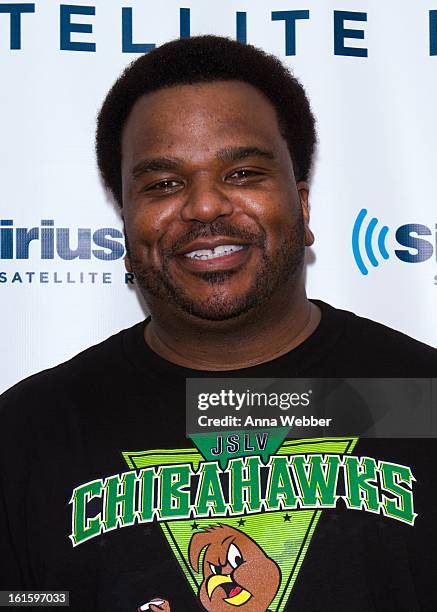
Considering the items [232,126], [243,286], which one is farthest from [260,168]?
[243,286]

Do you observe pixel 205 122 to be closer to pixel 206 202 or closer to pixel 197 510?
pixel 206 202

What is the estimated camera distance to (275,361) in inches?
51.2

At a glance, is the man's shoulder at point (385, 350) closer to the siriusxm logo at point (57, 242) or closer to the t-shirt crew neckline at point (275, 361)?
the t-shirt crew neckline at point (275, 361)

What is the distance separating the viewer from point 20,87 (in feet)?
5.61

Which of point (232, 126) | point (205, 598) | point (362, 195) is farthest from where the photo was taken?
point (362, 195)

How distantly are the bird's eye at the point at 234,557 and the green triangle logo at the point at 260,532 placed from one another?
0.03 meters

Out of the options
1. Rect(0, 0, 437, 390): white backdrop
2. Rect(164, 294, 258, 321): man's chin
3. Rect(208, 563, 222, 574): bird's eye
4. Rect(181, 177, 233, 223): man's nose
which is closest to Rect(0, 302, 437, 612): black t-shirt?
Rect(208, 563, 222, 574): bird's eye

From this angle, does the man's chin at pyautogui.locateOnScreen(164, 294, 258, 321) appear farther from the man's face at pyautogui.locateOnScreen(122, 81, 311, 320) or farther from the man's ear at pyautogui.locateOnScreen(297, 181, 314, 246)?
the man's ear at pyautogui.locateOnScreen(297, 181, 314, 246)

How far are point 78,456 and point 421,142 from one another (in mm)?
1001

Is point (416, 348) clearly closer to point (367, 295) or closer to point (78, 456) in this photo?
point (367, 295)

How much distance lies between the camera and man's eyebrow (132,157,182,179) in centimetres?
125

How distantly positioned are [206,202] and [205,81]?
24 centimetres

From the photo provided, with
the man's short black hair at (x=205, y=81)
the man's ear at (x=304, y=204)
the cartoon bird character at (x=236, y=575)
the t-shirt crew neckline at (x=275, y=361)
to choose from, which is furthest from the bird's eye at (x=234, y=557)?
the man's short black hair at (x=205, y=81)

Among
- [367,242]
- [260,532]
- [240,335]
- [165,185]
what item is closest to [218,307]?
[240,335]
